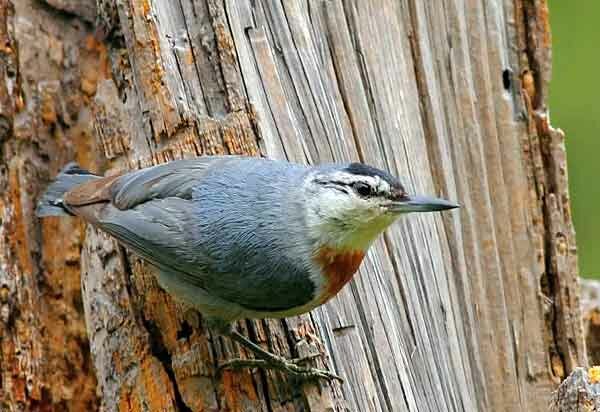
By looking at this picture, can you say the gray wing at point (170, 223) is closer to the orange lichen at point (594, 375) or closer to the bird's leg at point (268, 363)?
the bird's leg at point (268, 363)

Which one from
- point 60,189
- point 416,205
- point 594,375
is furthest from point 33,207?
point 594,375

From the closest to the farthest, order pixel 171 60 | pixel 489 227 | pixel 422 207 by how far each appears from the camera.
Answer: pixel 422 207
pixel 171 60
pixel 489 227

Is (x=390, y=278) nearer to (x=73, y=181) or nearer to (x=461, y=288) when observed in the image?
(x=461, y=288)

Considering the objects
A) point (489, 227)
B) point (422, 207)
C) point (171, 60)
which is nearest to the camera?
point (422, 207)

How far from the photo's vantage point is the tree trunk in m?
3.74

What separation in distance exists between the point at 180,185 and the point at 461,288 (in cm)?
105

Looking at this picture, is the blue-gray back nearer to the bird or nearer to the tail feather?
the bird

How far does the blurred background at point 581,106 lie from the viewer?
6.54 metres

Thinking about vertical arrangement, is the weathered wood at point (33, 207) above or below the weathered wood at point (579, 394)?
above

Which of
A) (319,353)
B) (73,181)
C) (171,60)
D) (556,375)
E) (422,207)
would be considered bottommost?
(556,375)

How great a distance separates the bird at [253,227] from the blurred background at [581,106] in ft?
10.2

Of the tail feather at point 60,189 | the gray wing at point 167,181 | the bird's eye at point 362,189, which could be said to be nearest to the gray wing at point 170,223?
the gray wing at point 167,181

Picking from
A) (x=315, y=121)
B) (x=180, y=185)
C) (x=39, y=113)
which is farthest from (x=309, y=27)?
(x=39, y=113)

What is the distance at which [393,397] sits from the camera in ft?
12.0
